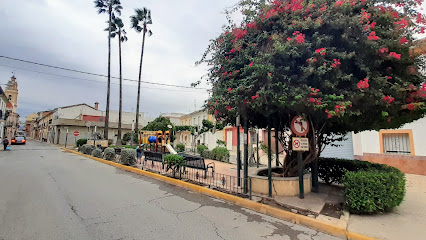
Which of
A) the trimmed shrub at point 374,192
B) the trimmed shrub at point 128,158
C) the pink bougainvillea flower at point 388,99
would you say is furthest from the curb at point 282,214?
the trimmed shrub at point 128,158

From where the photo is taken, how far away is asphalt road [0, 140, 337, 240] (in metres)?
3.74

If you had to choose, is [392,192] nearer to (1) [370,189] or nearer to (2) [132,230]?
(1) [370,189]

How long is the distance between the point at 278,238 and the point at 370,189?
2432 millimetres

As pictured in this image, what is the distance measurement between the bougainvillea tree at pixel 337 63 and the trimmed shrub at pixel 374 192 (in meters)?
1.38

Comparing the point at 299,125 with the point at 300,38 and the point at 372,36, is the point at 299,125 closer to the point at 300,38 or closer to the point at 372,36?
the point at 300,38

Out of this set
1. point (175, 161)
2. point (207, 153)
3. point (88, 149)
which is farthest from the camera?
point (88, 149)

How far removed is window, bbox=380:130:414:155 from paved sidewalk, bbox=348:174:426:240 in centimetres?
581

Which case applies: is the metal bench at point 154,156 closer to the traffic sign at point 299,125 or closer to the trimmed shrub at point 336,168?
the traffic sign at point 299,125

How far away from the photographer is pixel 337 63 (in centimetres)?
434

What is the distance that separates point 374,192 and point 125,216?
17.5 feet

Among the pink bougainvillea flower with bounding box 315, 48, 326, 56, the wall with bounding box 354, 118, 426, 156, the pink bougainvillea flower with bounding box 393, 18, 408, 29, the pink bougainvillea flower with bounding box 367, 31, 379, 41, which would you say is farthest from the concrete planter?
the wall with bounding box 354, 118, 426, 156

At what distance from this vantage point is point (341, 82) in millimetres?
4777

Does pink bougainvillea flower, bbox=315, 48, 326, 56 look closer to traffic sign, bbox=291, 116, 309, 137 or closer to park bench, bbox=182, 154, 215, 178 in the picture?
traffic sign, bbox=291, 116, 309, 137

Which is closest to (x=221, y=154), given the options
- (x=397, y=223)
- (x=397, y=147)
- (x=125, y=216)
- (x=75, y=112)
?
(x=397, y=147)
